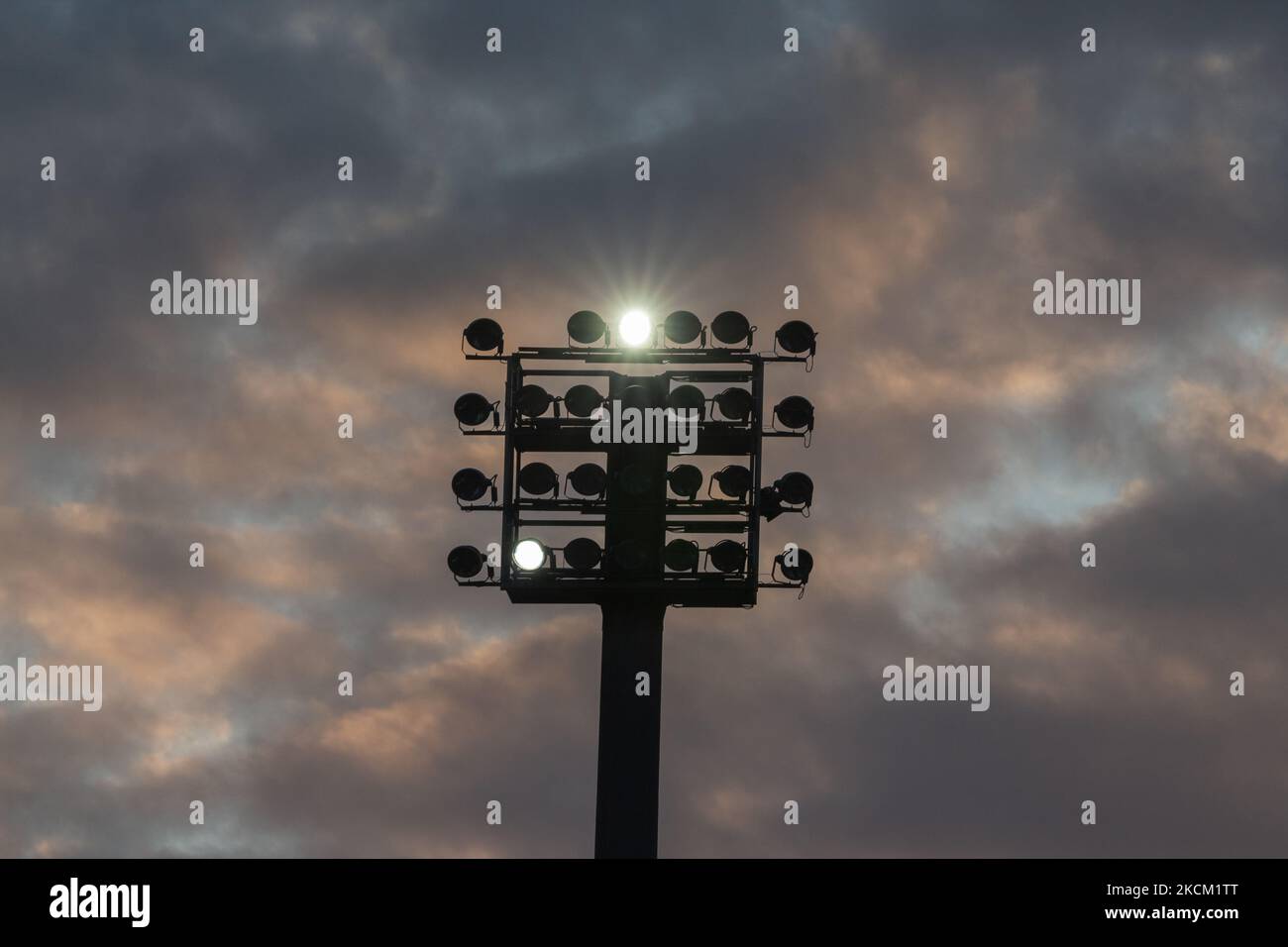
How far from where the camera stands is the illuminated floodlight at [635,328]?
37312mm

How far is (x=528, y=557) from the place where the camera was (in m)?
36.5

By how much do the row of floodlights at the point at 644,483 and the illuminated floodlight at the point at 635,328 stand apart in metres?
2.46

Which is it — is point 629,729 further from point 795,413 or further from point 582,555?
point 795,413

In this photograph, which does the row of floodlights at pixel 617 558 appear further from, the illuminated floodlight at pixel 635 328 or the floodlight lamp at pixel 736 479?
the illuminated floodlight at pixel 635 328

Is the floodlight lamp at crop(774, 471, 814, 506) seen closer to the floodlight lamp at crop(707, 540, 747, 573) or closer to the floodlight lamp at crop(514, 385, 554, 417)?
the floodlight lamp at crop(707, 540, 747, 573)

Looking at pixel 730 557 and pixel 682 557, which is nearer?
pixel 730 557

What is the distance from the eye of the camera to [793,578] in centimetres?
3622

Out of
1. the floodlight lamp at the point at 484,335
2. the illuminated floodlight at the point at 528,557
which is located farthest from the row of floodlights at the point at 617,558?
the floodlight lamp at the point at 484,335

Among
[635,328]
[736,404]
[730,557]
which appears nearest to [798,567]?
[730,557]

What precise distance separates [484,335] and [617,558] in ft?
Result: 16.0

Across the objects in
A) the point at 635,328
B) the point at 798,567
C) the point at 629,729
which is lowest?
the point at 629,729
